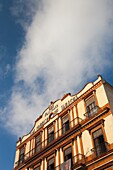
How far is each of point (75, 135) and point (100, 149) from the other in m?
3.61

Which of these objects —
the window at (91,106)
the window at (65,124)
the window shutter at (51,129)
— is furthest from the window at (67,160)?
the window shutter at (51,129)

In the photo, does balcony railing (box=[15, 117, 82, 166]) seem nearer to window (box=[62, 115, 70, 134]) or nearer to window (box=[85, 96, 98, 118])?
window (box=[62, 115, 70, 134])

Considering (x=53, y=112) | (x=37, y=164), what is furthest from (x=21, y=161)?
(x=53, y=112)

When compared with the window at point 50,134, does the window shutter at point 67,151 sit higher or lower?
lower

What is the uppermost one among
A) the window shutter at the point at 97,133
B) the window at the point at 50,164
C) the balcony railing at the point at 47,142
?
the balcony railing at the point at 47,142

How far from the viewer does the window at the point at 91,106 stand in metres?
20.7

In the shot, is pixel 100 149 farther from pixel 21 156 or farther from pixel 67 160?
pixel 21 156

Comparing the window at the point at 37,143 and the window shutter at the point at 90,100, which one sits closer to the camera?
the window shutter at the point at 90,100

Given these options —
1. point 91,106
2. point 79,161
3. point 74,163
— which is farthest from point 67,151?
point 91,106

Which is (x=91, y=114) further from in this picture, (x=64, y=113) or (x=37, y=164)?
(x=37, y=164)

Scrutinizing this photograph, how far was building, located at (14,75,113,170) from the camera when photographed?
713 inches

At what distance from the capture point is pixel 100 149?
1794 centimetres

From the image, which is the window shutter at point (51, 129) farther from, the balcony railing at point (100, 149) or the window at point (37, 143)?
the balcony railing at point (100, 149)

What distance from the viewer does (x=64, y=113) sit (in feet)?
81.1
